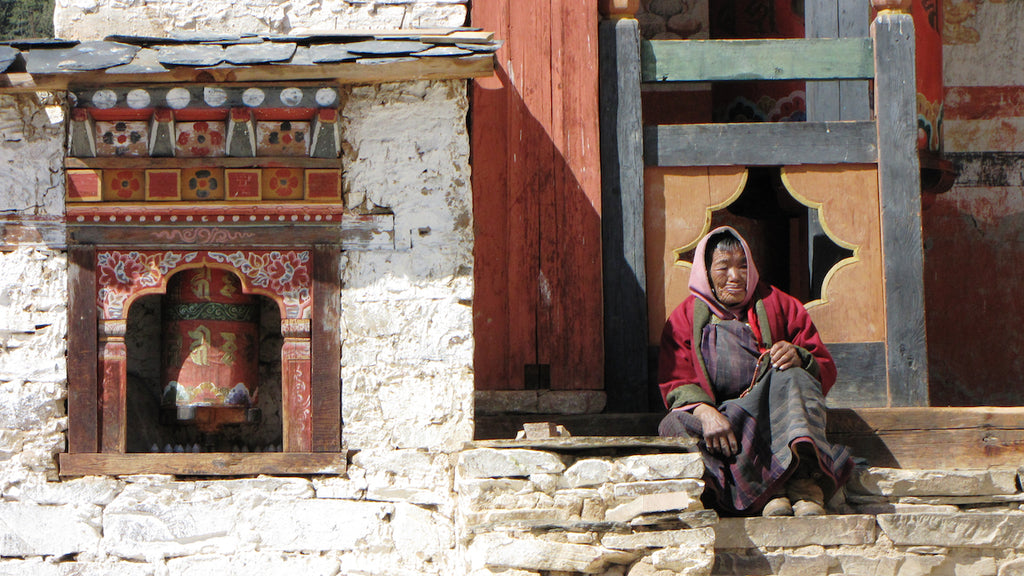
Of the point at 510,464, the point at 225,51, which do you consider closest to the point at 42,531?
the point at 510,464

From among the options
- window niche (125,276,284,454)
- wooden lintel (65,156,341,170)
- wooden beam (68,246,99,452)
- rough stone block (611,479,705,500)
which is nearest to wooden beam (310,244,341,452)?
wooden lintel (65,156,341,170)

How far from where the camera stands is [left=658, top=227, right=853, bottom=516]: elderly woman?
16.8 ft

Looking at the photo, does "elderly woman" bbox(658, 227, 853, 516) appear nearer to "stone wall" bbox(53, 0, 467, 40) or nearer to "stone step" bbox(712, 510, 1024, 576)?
Result: "stone step" bbox(712, 510, 1024, 576)

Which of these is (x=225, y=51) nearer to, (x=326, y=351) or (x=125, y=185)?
(x=125, y=185)

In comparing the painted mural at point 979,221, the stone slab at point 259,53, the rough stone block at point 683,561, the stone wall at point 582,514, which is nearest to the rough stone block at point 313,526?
the stone wall at point 582,514

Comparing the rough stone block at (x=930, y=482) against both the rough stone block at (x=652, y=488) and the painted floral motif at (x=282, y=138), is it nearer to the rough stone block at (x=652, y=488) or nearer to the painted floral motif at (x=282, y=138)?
the rough stone block at (x=652, y=488)

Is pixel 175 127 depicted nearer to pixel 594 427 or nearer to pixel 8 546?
pixel 8 546

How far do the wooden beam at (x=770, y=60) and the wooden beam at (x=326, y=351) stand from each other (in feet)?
6.97

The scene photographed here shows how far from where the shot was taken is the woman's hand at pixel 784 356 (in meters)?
5.30

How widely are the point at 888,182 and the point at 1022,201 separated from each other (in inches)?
114

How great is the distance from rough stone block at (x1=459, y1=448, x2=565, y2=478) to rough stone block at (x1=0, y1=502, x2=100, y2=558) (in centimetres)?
173

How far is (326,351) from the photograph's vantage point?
17.8ft

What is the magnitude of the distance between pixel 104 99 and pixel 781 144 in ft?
10.7

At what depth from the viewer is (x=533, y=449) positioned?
4938mm
